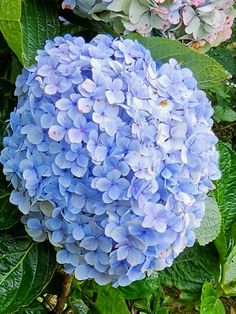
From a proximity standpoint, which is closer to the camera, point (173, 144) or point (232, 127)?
point (173, 144)

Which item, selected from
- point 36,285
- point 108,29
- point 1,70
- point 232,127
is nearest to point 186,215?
point 36,285

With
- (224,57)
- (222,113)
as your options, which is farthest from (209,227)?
(222,113)

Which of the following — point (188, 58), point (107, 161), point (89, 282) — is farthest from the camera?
point (89, 282)

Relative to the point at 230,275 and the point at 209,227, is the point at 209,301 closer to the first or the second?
the point at 230,275

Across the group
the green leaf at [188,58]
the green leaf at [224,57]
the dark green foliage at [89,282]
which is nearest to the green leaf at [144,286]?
the dark green foliage at [89,282]

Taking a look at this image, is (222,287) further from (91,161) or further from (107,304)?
(91,161)

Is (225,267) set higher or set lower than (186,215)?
lower

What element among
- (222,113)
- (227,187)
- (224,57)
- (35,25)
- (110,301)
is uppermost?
(35,25)
